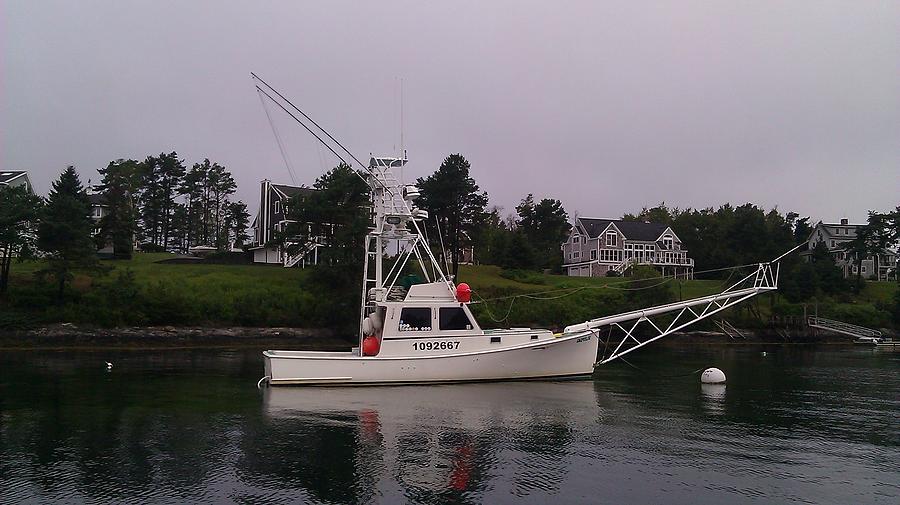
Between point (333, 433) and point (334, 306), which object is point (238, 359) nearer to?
point (334, 306)

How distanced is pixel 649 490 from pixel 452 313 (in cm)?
1069

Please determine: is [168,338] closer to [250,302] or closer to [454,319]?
[250,302]

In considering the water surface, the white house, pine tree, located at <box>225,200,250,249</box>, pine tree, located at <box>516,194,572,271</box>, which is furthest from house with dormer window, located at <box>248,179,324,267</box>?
the white house

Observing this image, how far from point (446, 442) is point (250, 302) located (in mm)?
34165

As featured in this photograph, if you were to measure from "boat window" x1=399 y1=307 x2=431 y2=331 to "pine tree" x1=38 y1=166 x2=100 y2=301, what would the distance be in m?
28.0

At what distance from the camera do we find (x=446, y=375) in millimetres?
20781

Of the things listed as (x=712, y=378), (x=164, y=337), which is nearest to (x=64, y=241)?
(x=164, y=337)

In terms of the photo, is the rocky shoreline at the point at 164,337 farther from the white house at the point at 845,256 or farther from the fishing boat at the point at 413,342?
the white house at the point at 845,256

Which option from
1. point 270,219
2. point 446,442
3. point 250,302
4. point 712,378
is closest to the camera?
point 446,442

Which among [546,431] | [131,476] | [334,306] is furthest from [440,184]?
[131,476]

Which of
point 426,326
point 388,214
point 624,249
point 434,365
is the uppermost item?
point 624,249

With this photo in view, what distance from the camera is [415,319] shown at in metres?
20.5

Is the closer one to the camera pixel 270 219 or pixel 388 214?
pixel 388 214

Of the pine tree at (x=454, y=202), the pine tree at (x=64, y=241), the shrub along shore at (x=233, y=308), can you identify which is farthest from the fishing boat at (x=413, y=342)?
the pine tree at (x=454, y=202)
